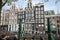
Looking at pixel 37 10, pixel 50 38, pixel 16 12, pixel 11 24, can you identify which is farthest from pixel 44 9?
pixel 50 38

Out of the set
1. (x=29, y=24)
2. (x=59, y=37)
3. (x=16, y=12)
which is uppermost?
(x=16, y=12)

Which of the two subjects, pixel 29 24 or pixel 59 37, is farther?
pixel 29 24

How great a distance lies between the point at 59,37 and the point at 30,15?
75.0 inches

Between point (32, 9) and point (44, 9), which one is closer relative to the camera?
point (44, 9)

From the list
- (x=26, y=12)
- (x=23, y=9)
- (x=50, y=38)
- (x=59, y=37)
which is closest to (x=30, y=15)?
(x=26, y=12)

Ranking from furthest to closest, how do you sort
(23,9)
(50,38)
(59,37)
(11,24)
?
(11,24)
(23,9)
(59,37)
(50,38)

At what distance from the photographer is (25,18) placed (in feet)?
20.5

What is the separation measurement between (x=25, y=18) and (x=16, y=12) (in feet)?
1.44

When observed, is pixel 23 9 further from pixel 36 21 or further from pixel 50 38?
pixel 50 38

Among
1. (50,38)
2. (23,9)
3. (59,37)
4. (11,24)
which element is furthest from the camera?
(11,24)

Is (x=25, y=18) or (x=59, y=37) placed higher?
(x=25, y=18)

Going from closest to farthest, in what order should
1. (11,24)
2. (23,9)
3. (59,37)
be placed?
(59,37) → (23,9) → (11,24)

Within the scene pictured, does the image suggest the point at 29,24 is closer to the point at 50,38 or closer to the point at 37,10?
the point at 37,10

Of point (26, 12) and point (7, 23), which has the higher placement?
point (26, 12)
